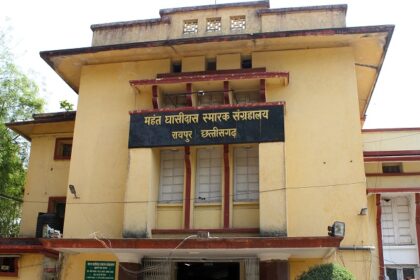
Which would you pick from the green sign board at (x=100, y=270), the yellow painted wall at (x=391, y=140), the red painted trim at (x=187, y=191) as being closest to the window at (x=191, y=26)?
the red painted trim at (x=187, y=191)

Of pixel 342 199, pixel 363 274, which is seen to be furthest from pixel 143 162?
pixel 363 274

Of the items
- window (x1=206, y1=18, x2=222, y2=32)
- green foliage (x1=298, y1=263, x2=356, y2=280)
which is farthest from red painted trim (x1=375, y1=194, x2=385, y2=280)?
window (x1=206, y1=18, x2=222, y2=32)

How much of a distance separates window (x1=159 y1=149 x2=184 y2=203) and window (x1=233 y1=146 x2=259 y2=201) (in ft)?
4.81

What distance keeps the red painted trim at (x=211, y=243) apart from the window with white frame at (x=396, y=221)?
509 centimetres

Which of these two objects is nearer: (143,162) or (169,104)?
(143,162)

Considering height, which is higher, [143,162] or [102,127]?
[102,127]

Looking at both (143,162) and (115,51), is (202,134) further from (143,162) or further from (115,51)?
(115,51)

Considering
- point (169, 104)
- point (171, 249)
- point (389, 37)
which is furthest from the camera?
point (169, 104)

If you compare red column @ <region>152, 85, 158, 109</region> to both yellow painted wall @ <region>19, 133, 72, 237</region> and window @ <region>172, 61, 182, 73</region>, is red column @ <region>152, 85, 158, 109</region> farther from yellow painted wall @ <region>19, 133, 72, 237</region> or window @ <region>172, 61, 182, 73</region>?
yellow painted wall @ <region>19, 133, 72, 237</region>

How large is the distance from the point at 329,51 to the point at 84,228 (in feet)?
26.9

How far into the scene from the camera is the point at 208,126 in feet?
42.9

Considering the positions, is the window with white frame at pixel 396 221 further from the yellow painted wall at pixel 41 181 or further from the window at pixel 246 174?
the yellow painted wall at pixel 41 181

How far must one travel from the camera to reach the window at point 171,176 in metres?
13.4

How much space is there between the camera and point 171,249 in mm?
11523
